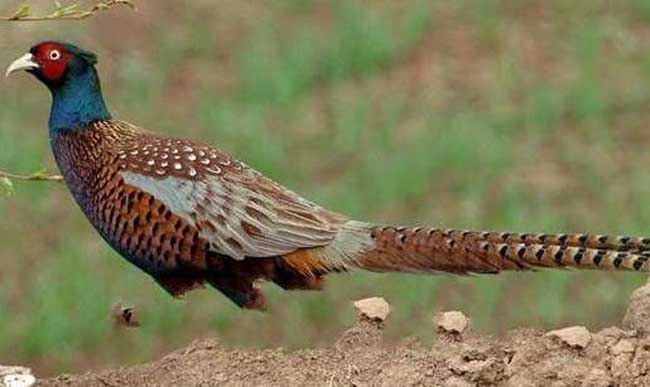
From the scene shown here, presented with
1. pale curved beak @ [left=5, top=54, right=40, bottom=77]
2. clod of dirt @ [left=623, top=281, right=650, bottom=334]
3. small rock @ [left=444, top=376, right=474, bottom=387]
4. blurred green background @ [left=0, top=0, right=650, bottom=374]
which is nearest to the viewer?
small rock @ [left=444, top=376, right=474, bottom=387]

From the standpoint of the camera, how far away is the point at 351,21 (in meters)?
13.7

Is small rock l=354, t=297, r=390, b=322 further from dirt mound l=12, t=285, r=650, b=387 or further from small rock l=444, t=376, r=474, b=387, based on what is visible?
small rock l=444, t=376, r=474, b=387

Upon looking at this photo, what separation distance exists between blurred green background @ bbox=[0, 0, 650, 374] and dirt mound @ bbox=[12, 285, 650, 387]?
3.09m

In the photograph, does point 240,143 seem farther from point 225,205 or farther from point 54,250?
point 225,205

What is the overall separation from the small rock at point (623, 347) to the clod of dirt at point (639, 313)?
9 centimetres

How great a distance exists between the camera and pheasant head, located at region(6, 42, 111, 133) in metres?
6.45

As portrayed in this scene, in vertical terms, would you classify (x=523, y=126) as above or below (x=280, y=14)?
below

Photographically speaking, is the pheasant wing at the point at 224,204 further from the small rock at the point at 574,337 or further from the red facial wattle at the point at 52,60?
the small rock at the point at 574,337

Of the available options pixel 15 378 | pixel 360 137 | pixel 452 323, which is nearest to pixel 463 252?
pixel 452 323

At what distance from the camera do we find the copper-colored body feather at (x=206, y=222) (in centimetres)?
625

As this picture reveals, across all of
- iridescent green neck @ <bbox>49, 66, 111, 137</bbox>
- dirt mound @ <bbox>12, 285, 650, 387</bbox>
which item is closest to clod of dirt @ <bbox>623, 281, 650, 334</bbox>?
dirt mound @ <bbox>12, 285, 650, 387</bbox>

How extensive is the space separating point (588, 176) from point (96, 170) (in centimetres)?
596

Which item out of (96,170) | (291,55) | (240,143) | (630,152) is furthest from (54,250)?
(96,170)

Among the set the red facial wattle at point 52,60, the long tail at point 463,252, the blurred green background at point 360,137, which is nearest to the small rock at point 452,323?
the long tail at point 463,252
